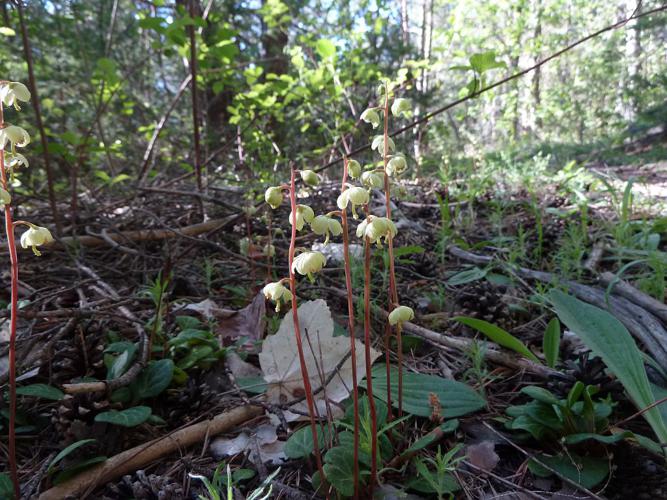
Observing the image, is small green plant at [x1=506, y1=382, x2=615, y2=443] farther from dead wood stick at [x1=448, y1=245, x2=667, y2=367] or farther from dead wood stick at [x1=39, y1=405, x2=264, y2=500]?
dead wood stick at [x1=39, y1=405, x2=264, y2=500]

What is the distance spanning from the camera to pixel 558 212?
3.12 metres

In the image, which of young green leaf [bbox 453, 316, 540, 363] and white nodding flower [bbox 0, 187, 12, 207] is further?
young green leaf [bbox 453, 316, 540, 363]

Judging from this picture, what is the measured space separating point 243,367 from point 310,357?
365mm

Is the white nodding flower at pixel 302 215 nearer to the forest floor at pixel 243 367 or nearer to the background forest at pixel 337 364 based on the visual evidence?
the background forest at pixel 337 364

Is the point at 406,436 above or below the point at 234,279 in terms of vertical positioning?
below

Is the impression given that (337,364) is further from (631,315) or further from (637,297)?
(637,297)

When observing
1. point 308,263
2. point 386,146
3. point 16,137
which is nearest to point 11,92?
point 16,137

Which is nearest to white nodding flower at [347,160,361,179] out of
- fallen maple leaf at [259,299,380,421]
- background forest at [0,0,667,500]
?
background forest at [0,0,667,500]

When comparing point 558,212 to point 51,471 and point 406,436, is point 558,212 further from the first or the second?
point 51,471

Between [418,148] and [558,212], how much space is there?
3665 mm

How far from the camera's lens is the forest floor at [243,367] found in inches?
43.5

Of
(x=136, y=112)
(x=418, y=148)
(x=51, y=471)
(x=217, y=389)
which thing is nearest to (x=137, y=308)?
(x=217, y=389)

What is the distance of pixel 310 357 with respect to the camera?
52.1 inches

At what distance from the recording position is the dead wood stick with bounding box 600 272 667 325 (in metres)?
1.65
